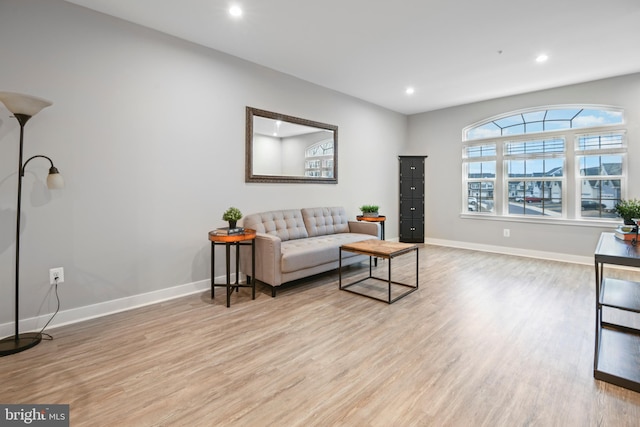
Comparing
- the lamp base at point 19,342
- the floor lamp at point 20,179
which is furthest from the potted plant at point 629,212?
the lamp base at point 19,342

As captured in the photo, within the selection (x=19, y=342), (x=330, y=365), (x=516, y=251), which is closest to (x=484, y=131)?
(x=516, y=251)

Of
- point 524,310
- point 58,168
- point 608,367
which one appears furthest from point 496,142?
point 58,168

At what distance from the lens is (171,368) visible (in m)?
1.96

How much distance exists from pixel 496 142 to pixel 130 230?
593cm

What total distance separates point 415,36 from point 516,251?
413 cm

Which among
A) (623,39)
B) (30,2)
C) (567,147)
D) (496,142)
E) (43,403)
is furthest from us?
(496,142)

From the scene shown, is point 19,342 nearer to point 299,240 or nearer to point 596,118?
point 299,240

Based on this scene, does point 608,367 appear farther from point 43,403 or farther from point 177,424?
point 43,403

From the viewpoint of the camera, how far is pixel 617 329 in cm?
240

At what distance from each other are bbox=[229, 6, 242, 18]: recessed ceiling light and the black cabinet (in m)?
4.39

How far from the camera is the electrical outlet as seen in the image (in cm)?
255

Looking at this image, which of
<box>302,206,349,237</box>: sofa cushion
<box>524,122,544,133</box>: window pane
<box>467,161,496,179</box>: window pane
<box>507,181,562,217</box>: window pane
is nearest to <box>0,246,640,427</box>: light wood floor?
<box>302,206,349,237</box>: sofa cushion

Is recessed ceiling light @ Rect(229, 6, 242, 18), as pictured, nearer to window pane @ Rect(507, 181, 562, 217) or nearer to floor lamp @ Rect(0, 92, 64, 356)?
floor lamp @ Rect(0, 92, 64, 356)

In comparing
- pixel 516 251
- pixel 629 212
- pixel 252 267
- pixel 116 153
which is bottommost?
pixel 516 251
